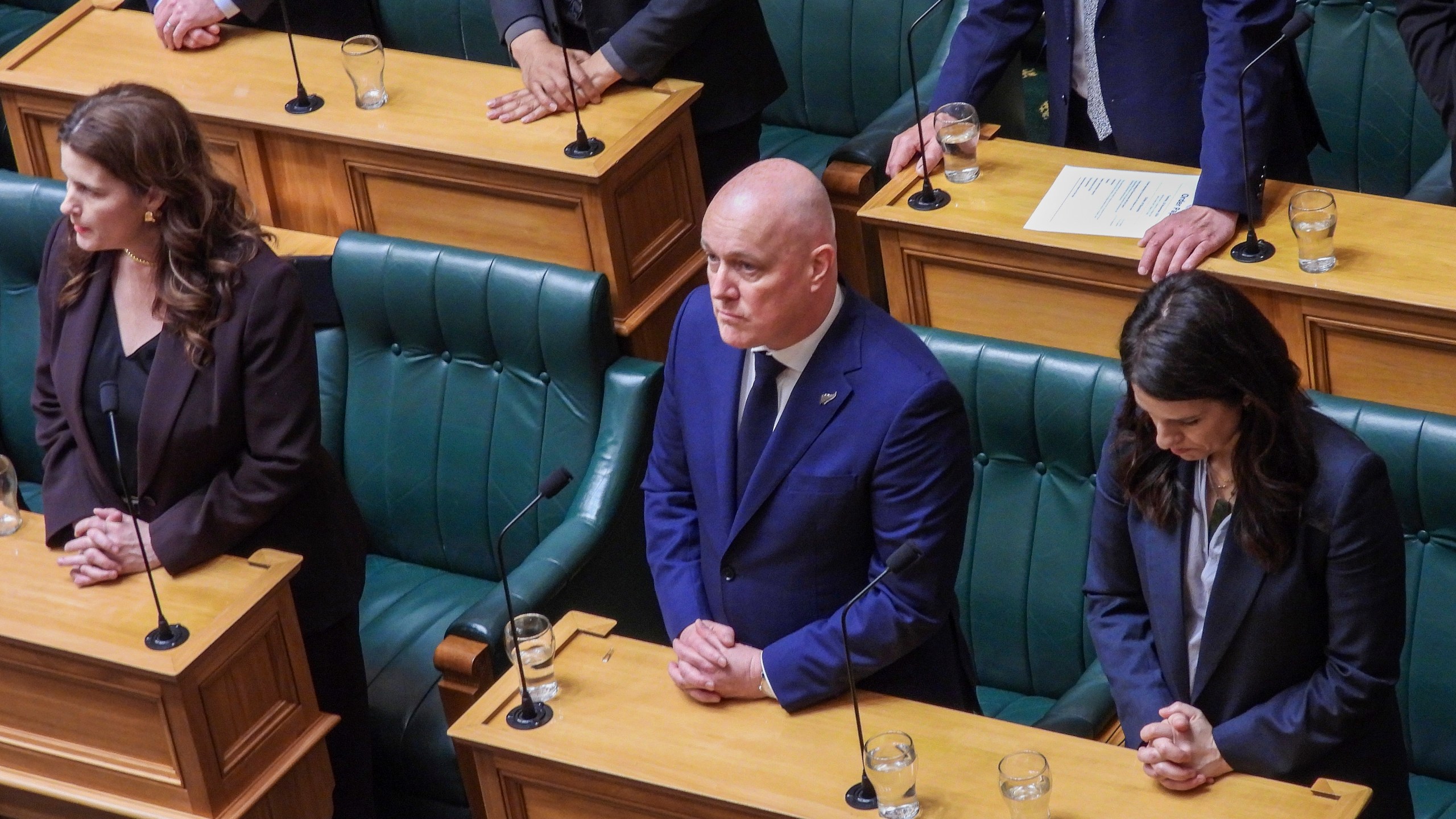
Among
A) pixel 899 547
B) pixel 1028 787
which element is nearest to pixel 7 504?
pixel 899 547

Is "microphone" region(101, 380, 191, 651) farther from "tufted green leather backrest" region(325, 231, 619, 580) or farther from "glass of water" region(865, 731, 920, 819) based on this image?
"glass of water" region(865, 731, 920, 819)

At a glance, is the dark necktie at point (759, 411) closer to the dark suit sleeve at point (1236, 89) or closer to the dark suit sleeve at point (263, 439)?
the dark suit sleeve at point (263, 439)

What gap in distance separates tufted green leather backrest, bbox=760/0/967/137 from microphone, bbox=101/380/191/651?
7.29 feet

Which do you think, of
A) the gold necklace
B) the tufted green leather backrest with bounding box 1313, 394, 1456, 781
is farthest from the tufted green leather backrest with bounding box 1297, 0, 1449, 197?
the gold necklace

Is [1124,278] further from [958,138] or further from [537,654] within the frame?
[537,654]

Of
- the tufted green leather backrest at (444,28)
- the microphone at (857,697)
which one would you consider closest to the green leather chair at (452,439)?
the microphone at (857,697)

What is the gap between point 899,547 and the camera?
2.48 metres

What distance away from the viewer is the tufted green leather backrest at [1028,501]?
313 centimetres

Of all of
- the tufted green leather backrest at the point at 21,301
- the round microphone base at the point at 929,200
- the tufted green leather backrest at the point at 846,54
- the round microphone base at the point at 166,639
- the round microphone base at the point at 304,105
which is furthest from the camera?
the tufted green leather backrest at the point at 846,54

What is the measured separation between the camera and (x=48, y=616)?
2.81m

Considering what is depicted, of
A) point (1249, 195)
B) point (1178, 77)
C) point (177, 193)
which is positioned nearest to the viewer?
point (177, 193)

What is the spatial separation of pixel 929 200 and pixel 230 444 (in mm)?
1296

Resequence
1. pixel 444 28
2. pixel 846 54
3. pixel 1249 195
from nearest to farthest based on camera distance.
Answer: pixel 1249 195
pixel 846 54
pixel 444 28

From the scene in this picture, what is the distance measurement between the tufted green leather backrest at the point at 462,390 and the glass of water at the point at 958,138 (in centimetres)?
66
